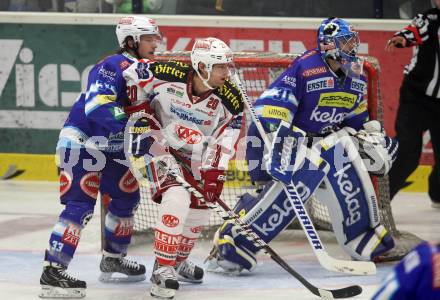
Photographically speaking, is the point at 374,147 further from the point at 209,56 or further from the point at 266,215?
the point at 209,56

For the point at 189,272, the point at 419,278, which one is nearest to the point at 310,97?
the point at 189,272

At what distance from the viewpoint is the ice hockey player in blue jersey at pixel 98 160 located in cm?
492

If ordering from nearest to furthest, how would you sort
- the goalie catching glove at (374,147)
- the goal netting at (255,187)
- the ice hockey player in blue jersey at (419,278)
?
the ice hockey player in blue jersey at (419,278), the goalie catching glove at (374,147), the goal netting at (255,187)

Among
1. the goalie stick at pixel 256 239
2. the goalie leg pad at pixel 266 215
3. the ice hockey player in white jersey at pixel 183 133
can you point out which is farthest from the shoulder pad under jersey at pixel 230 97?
the goalie leg pad at pixel 266 215

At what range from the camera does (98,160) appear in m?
5.04

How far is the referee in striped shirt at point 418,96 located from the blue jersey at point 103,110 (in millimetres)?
2189

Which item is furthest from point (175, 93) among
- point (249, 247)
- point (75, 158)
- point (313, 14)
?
point (313, 14)

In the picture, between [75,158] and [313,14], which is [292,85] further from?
[313,14]

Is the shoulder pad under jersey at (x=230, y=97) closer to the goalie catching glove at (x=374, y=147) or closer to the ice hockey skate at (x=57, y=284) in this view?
the goalie catching glove at (x=374, y=147)

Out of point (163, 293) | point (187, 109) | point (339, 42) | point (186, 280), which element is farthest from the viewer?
point (339, 42)

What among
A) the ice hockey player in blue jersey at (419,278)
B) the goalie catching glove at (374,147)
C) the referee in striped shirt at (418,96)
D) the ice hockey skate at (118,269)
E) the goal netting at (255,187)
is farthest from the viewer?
the referee in striped shirt at (418,96)

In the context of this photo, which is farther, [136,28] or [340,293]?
[136,28]

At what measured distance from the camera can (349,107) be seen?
5574 millimetres

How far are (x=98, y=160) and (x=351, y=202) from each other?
1.33 metres
